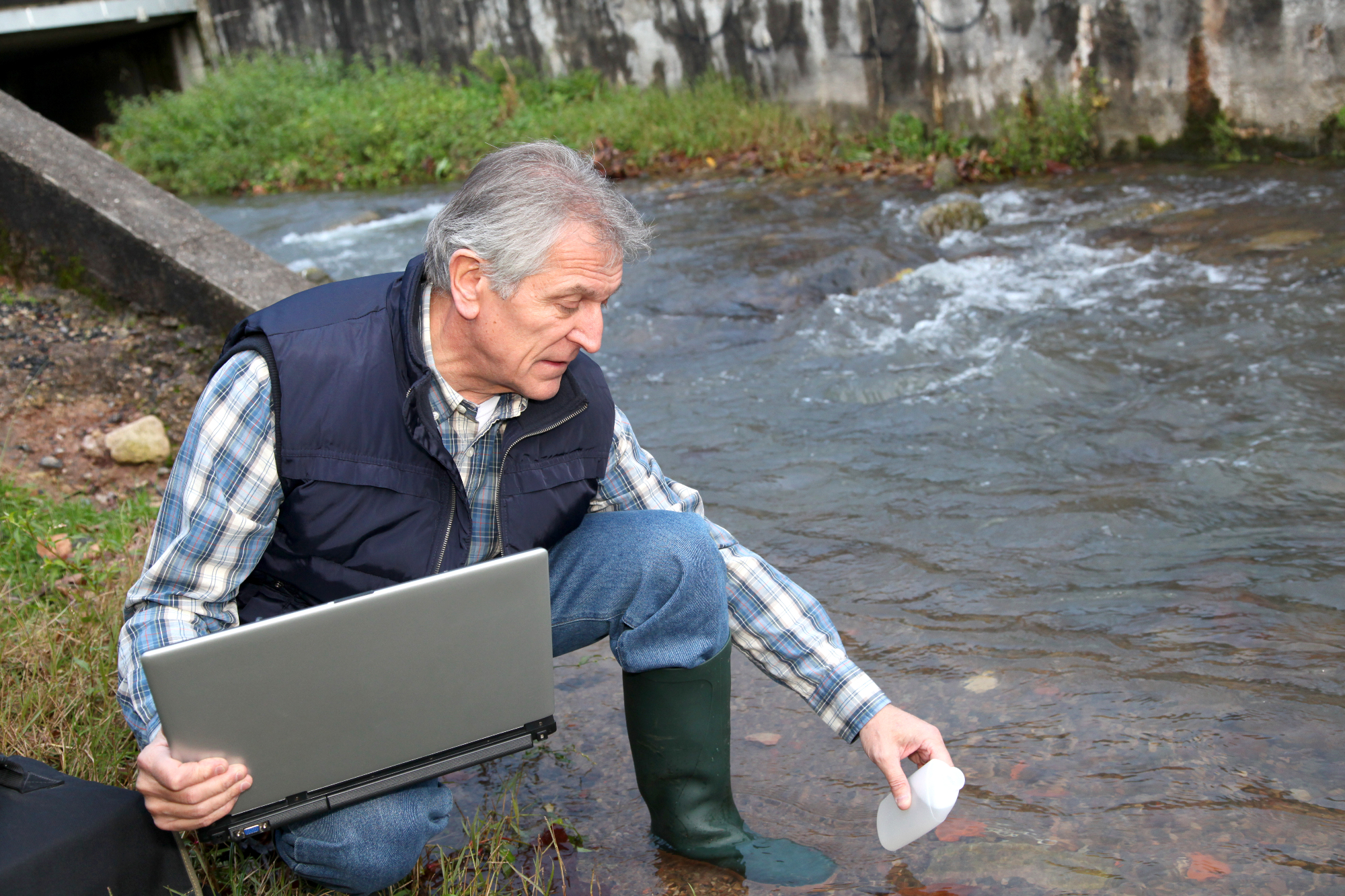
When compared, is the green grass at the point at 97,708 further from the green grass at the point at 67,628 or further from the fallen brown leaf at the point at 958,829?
the fallen brown leaf at the point at 958,829

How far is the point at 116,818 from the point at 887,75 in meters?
9.26

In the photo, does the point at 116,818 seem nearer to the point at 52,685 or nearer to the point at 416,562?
the point at 416,562

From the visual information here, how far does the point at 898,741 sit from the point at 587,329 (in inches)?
36.8

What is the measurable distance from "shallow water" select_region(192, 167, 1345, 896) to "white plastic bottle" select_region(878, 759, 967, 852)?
278 millimetres

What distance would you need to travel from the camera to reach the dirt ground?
3.83 metres

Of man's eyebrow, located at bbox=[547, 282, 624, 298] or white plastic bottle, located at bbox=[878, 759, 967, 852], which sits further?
man's eyebrow, located at bbox=[547, 282, 624, 298]

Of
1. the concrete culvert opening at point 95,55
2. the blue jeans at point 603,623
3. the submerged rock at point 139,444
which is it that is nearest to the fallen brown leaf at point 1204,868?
the blue jeans at point 603,623

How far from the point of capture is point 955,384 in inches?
204

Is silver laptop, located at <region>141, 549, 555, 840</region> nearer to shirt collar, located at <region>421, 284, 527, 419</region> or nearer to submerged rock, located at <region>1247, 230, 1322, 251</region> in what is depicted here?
shirt collar, located at <region>421, 284, 527, 419</region>

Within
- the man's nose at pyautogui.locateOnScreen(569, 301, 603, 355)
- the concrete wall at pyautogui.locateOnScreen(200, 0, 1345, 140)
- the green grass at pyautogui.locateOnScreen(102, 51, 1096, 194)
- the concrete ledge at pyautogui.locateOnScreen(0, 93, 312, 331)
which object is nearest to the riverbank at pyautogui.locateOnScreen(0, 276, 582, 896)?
the concrete ledge at pyautogui.locateOnScreen(0, 93, 312, 331)

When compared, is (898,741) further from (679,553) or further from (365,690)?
(365,690)

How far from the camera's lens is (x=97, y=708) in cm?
253

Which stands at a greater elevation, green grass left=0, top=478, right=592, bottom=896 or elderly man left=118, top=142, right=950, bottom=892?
elderly man left=118, top=142, right=950, bottom=892

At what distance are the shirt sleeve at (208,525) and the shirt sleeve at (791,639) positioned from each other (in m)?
0.68
